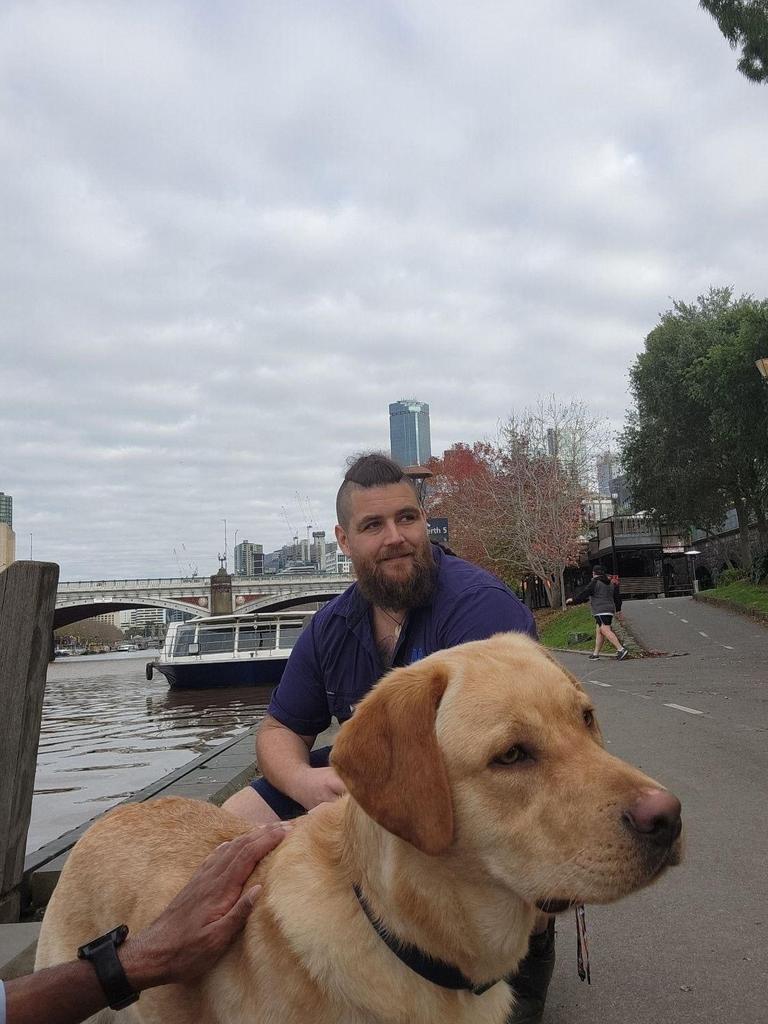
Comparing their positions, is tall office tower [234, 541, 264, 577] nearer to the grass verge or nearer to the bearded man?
the grass verge

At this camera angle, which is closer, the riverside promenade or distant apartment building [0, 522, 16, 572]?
the riverside promenade

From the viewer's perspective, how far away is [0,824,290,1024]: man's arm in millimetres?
2082

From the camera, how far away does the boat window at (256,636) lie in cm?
3122

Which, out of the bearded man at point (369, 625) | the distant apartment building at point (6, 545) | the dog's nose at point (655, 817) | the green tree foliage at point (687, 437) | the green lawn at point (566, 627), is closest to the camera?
the dog's nose at point (655, 817)

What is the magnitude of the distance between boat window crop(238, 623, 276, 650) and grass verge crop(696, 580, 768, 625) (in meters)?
16.7

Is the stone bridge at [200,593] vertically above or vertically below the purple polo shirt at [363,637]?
below

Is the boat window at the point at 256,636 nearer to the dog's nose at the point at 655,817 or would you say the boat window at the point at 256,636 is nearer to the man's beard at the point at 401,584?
the man's beard at the point at 401,584

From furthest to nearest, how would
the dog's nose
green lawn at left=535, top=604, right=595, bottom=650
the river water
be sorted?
green lawn at left=535, top=604, right=595, bottom=650 → the river water → the dog's nose

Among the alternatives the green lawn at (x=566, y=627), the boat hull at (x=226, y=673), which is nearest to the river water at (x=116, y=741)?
the boat hull at (x=226, y=673)

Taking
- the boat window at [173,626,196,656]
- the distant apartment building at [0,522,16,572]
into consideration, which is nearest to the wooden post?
the boat window at [173,626,196,656]

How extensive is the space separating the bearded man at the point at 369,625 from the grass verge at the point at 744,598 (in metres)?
24.9

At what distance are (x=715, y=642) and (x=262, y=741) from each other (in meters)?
21.6

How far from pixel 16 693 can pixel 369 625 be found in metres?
1.80

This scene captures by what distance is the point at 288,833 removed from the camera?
238 cm
